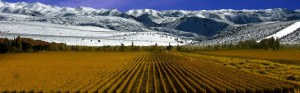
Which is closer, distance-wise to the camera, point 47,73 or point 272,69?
point 47,73

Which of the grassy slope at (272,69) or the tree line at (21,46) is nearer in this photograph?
the grassy slope at (272,69)

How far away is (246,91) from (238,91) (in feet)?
1.86

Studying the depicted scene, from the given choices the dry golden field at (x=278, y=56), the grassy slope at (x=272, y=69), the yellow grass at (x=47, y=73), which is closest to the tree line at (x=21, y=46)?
the dry golden field at (x=278, y=56)

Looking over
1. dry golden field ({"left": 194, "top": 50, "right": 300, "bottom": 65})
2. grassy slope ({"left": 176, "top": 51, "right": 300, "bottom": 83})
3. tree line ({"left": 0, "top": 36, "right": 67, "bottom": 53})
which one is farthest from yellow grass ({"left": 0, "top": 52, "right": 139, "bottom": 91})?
tree line ({"left": 0, "top": 36, "right": 67, "bottom": 53})

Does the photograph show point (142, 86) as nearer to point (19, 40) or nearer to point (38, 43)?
point (19, 40)

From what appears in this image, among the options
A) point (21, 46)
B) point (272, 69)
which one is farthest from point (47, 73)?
point (21, 46)

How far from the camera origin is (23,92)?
112ft

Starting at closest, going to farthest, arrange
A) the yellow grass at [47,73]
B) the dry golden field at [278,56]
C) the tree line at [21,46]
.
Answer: the yellow grass at [47,73] < the dry golden field at [278,56] < the tree line at [21,46]

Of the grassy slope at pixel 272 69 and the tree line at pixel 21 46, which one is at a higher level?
the tree line at pixel 21 46

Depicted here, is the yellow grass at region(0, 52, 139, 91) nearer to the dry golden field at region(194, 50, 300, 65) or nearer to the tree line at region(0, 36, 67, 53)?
the dry golden field at region(194, 50, 300, 65)

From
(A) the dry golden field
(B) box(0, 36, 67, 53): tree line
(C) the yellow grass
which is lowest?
(C) the yellow grass

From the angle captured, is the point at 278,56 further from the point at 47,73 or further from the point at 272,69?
the point at 47,73

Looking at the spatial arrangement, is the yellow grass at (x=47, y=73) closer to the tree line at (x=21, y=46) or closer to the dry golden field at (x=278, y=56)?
the dry golden field at (x=278, y=56)

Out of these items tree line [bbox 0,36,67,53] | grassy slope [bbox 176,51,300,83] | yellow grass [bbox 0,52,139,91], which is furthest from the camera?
tree line [bbox 0,36,67,53]
